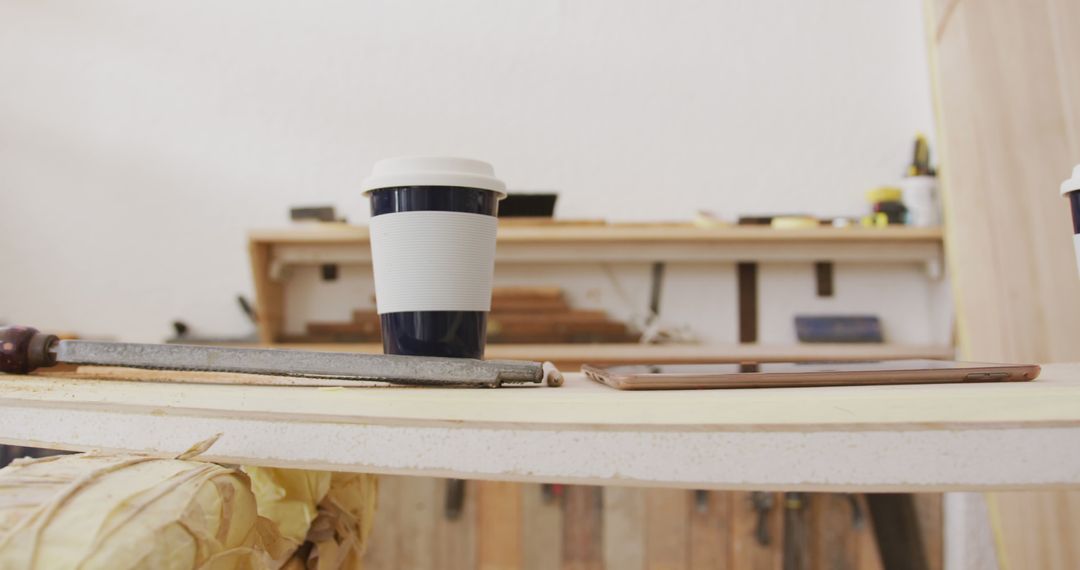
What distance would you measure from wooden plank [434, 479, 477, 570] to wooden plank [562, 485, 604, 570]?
0.28 meters

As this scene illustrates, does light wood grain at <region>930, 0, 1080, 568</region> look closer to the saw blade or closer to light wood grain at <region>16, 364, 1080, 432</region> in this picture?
light wood grain at <region>16, 364, 1080, 432</region>

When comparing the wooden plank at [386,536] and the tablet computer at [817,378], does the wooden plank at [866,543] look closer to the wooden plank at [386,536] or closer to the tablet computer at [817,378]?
the wooden plank at [386,536]

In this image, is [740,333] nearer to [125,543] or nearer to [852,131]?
[852,131]

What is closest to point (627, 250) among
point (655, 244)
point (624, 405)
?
point (655, 244)

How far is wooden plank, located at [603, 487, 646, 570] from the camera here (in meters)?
2.27

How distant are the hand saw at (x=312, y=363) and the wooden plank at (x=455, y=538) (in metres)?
1.85

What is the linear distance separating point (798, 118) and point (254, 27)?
1.72m

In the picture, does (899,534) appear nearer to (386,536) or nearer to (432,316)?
(386,536)

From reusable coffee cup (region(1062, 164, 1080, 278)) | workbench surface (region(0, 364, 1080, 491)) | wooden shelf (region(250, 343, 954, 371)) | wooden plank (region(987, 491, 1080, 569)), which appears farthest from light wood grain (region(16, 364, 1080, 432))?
wooden shelf (region(250, 343, 954, 371))

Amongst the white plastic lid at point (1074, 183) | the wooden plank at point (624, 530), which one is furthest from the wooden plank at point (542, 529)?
the white plastic lid at point (1074, 183)

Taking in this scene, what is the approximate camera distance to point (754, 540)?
224 centimetres

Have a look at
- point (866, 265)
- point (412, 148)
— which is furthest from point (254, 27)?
point (866, 265)

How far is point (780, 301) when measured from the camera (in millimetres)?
2324

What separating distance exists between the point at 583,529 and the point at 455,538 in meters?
0.39
